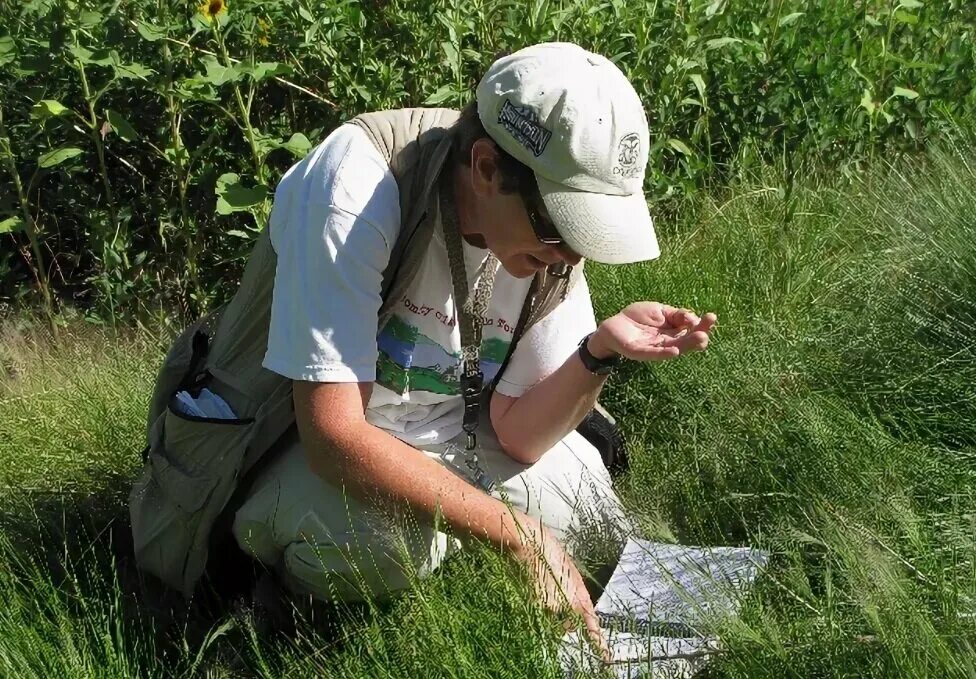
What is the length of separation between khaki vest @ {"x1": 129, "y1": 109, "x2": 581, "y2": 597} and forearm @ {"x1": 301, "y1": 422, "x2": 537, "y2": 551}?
0.83 ft

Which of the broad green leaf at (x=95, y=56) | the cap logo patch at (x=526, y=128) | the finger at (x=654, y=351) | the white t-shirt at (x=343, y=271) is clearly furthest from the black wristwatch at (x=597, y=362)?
the broad green leaf at (x=95, y=56)

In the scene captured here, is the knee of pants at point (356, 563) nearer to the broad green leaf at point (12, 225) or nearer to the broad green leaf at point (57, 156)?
the broad green leaf at point (57, 156)

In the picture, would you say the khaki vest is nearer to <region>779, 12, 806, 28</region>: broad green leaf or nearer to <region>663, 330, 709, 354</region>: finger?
<region>663, 330, 709, 354</region>: finger

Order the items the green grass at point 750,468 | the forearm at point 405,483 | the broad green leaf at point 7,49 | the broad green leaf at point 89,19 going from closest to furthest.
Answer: the green grass at point 750,468
the forearm at point 405,483
the broad green leaf at point 89,19
the broad green leaf at point 7,49

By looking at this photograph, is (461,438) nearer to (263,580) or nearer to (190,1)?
(263,580)

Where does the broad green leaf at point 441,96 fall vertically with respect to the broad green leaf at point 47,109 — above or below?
below

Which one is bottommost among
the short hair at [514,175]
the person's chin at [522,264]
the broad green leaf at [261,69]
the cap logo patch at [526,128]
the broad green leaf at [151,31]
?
the person's chin at [522,264]

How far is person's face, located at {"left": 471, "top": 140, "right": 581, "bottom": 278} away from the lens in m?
2.13

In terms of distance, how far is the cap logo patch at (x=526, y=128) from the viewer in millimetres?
2068

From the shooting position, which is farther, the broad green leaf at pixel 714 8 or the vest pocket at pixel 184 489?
the broad green leaf at pixel 714 8

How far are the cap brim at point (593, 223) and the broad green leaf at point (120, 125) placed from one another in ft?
6.01

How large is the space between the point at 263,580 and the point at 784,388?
1.18m

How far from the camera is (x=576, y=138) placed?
6.77 feet

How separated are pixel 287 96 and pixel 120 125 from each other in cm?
61
